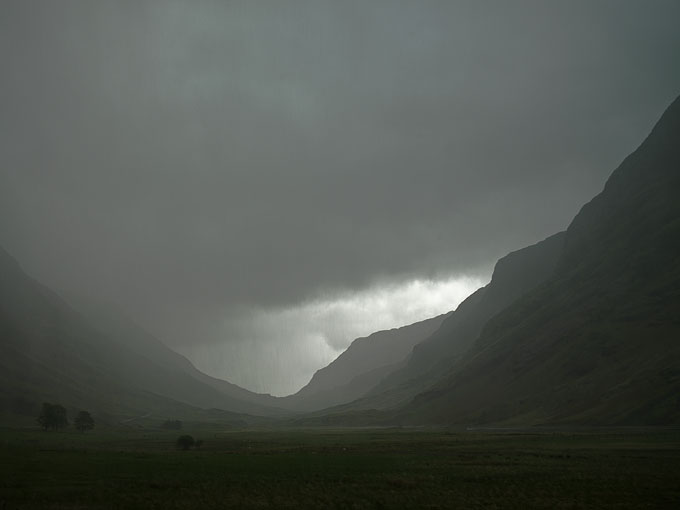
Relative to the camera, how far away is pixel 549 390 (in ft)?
453

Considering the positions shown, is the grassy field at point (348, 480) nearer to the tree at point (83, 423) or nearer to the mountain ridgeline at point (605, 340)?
the tree at point (83, 423)

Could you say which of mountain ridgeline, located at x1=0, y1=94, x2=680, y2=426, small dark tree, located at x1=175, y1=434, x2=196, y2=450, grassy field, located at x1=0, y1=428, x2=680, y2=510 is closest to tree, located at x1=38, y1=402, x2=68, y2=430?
small dark tree, located at x1=175, y1=434, x2=196, y2=450

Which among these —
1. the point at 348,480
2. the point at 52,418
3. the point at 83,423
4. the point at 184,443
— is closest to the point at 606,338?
the point at 184,443

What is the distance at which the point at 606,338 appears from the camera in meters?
141

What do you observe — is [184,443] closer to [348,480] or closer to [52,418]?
[348,480]

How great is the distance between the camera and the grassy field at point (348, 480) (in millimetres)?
26953

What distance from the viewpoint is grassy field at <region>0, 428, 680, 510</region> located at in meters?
27.0

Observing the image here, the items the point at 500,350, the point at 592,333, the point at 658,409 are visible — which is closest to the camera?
the point at 658,409

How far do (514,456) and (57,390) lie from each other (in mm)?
188827

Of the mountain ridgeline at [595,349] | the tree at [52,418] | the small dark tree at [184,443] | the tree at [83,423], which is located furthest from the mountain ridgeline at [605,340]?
the tree at [52,418]

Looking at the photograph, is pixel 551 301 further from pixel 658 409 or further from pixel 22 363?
pixel 22 363

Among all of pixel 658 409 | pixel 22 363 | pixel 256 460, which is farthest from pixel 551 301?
pixel 22 363

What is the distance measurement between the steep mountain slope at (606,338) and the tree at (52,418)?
112m

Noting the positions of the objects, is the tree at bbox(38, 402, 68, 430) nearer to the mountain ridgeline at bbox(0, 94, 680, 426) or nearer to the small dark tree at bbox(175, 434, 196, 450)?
the small dark tree at bbox(175, 434, 196, 450)
